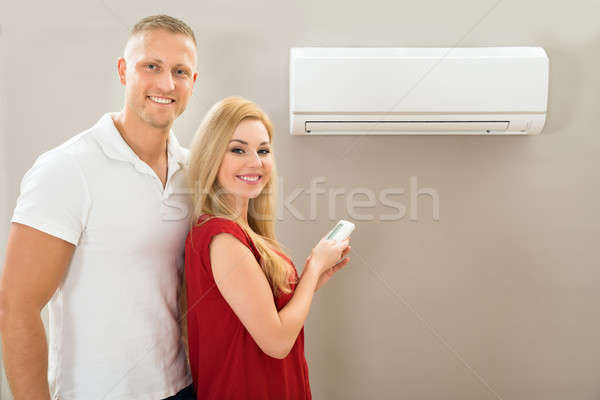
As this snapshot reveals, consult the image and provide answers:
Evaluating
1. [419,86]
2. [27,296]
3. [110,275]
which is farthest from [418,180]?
[27,296]

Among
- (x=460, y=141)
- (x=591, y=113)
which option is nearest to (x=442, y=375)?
(x=460, y=141)

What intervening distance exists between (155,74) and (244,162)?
1.00ft

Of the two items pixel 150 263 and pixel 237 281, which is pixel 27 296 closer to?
pixel 150 263

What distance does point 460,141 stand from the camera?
5.77 feet

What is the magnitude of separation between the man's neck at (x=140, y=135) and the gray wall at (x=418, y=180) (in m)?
0.45

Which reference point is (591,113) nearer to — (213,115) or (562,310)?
(562,310)

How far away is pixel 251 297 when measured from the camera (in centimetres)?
117

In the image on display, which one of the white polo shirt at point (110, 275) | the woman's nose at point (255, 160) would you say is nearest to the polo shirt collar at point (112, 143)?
the white polo shirt at point (110, 275)

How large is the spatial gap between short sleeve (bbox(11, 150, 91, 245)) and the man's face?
21 centimetres

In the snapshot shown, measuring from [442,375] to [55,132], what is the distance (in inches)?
63.2

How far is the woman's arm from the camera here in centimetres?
117

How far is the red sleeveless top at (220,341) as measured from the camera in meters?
1.21

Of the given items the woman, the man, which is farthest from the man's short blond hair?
the woman

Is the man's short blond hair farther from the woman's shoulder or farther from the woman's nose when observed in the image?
the woman's shoulder
